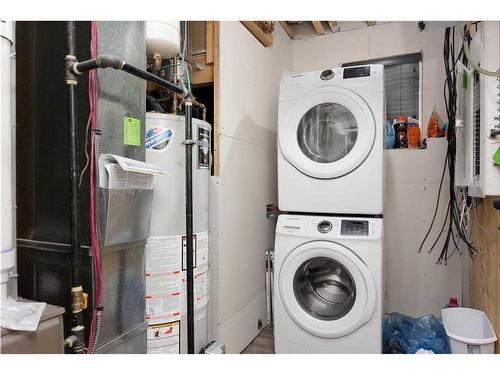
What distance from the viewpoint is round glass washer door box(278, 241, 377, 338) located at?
180 centimetres

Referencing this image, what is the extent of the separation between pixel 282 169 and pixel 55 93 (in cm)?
131

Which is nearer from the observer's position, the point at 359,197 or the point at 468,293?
the point at 359,197

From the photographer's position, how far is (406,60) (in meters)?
2.76

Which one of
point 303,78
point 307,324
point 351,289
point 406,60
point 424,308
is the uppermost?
point 406,60

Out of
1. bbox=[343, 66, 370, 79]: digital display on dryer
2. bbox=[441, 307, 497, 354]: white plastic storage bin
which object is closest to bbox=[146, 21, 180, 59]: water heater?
bbox=[343, 66, 370, 79]: digital display on dryer


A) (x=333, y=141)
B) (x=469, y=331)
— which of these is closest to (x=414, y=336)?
(x=469, y=331)

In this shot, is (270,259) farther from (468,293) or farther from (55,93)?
(55,93)

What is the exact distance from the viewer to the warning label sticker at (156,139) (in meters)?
1.50

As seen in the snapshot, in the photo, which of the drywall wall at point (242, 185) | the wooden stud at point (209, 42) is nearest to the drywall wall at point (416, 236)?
the drywall wall at point (242, 185)

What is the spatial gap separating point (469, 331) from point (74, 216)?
2172 millimetres
